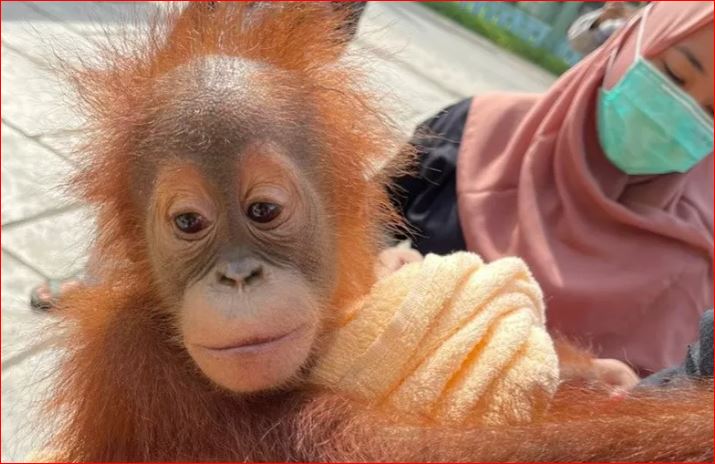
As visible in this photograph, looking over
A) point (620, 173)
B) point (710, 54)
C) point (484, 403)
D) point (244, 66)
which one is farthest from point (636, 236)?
point (244, 66)

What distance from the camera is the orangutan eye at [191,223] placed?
2.59 ft

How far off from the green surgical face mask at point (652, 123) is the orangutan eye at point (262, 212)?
783mm

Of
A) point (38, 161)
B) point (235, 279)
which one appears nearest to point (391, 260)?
point (235, 279)

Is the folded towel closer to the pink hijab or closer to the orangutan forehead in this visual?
the orangutan forehead

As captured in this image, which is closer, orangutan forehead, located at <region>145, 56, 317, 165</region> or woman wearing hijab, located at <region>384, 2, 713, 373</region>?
orangutan forehead, located at <region>145, 56, 317, 165</region>

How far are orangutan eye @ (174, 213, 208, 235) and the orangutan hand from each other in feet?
1.01

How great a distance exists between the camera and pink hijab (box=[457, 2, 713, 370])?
4.31 feet

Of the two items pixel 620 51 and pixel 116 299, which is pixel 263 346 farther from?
pixel 620 51

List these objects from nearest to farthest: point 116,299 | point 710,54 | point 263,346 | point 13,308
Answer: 1. point 263,346
2. point 116,299
3. point 710,54
4. point 13,308

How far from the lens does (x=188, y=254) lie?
2.62ft

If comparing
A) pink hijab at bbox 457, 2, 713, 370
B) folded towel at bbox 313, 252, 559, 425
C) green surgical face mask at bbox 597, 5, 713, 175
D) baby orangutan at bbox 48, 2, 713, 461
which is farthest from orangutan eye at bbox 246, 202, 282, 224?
green surgical face mask at bbox 597, 5, 713, 175

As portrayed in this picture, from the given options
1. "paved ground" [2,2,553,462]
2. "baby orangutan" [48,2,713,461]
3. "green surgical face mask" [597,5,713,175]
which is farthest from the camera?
"green surgical face mask" [597,5,713,175]

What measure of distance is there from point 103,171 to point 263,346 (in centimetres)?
31

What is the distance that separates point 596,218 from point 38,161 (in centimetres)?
162
